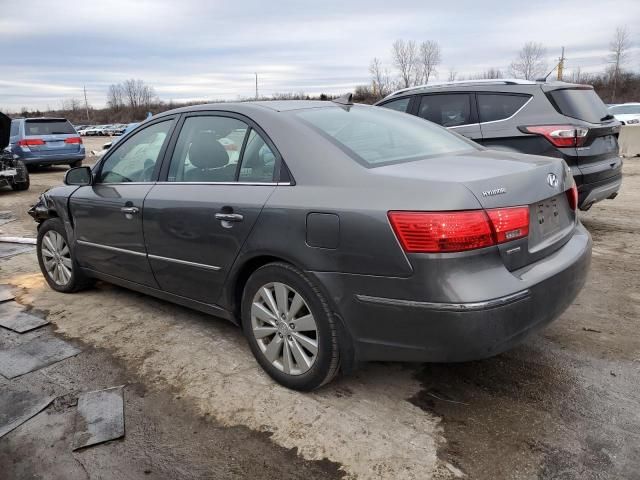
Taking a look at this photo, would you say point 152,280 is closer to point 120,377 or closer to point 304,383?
point 120,377

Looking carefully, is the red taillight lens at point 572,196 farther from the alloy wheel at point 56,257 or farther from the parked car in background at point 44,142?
the parked car in background at point 44,142

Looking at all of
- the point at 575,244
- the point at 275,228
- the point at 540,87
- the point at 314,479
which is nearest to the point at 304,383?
the point at 314,479

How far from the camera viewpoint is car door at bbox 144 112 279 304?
3064 mm

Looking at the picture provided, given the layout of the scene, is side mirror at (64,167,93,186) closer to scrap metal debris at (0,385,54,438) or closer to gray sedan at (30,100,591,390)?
gray sedan at (30,100,591,390)

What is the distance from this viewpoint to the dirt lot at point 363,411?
7.87ft

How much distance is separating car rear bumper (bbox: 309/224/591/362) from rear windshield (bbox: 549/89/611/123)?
3718 millimetres

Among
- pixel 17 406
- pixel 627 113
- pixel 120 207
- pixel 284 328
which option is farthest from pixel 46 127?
pixel 627 113

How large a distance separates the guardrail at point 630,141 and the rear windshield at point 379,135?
14.6m

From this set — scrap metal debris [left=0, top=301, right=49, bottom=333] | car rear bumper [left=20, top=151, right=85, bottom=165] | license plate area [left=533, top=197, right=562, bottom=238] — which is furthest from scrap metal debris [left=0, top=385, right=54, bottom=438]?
car rear bumper [left=20, top=151, right=85, bottom=165]

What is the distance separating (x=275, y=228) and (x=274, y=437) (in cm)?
104

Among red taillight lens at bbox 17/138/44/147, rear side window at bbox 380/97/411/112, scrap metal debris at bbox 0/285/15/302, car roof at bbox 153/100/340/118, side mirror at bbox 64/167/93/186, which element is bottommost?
scrap metal debris at bbox 0/285/15/302

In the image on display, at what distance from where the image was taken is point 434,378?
312cm

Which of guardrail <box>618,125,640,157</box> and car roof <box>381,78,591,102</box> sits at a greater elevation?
car roof <box>381,78,591,102</box>

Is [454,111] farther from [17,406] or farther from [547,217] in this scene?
[17,406]
